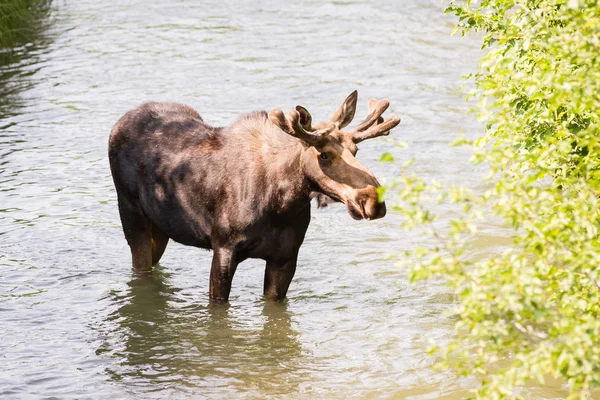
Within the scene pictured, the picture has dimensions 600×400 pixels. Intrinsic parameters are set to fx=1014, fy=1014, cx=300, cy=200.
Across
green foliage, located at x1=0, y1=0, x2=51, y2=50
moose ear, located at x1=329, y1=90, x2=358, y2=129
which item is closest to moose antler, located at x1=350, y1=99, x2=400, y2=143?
moose ear, located at x1=329, y1=90, x2=358, y2=129

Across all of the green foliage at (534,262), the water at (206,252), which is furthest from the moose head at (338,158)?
the green foliage at (534,262)

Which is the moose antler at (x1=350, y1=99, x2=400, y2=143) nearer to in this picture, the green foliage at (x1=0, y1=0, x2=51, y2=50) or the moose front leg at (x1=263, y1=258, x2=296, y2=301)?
the moose front leg at (x1=263, y1=258, x2=296, y2=301)

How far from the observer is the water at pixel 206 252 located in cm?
795

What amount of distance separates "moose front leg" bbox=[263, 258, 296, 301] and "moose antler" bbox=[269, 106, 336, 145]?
Answer: 1.35m

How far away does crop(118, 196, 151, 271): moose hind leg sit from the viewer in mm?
9594

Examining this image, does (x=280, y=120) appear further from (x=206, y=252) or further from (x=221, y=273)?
(x=206, y=252)

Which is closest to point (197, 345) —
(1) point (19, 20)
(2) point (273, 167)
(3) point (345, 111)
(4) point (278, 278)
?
Result: (4) point (278, 278)

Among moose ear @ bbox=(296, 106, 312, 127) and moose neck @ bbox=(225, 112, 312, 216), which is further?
moose neck @ bbox=(225, 112, 312, 216)

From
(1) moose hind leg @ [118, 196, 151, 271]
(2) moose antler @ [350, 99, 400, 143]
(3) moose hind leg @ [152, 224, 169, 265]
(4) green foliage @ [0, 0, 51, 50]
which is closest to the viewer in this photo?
(2) moose antler @ [350, 99, 400, 143]

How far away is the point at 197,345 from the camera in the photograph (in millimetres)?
8508

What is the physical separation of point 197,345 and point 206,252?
2387mm

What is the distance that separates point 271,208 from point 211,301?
1.18 m

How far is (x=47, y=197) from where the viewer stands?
1242 cm

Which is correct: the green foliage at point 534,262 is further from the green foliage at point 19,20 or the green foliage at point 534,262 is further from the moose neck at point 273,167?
the green foliage at point 19,20
